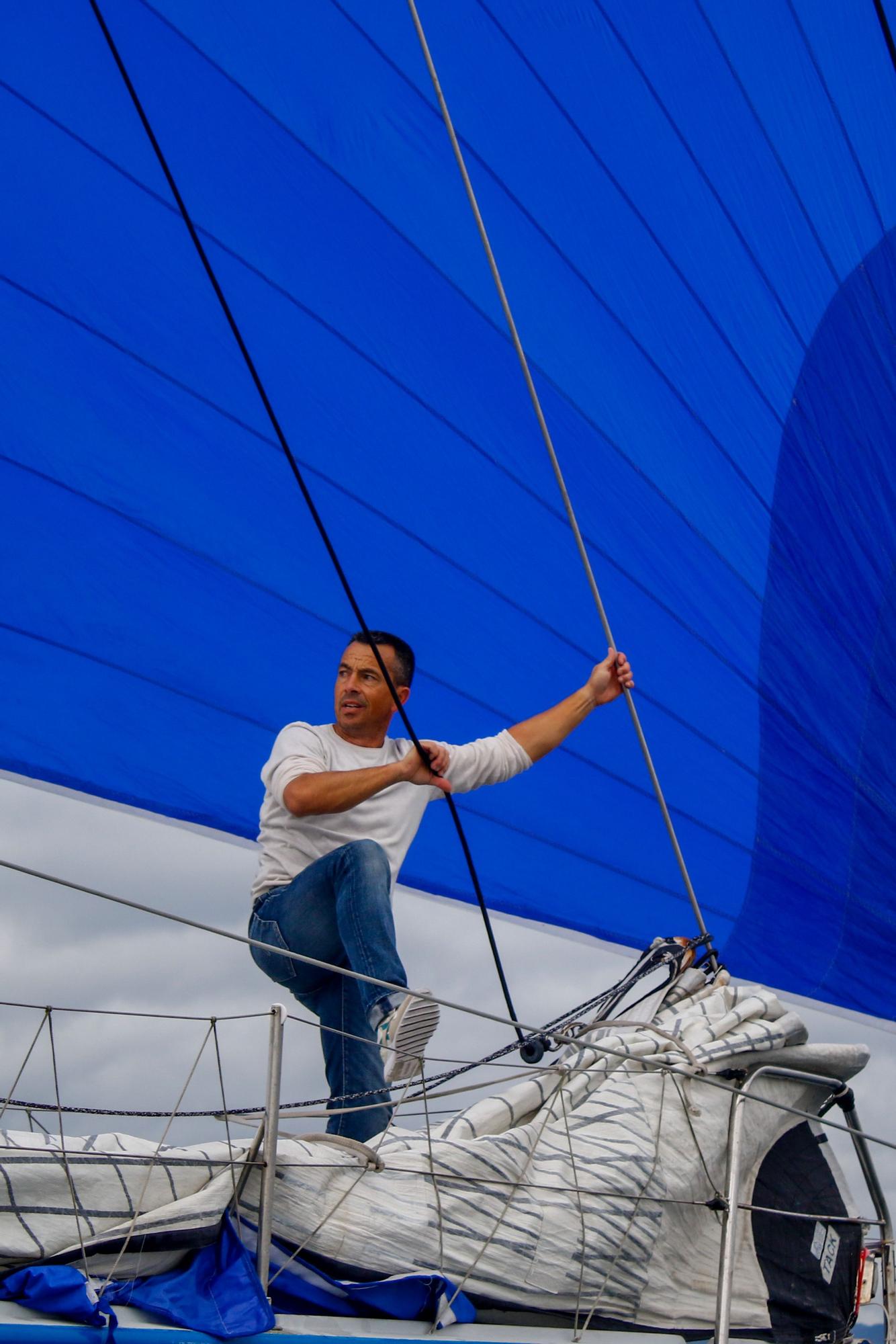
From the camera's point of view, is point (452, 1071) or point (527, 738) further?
point (527, 738)

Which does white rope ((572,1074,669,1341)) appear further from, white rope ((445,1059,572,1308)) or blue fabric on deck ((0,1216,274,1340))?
blue fabric on deck ((0,1216,274,1340))

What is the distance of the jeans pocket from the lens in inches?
88.0

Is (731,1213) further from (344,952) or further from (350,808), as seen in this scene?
(350,808)

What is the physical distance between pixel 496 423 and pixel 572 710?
2.43 ft

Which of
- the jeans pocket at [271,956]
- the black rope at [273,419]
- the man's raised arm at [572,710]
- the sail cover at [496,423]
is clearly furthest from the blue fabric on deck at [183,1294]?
the sail cover at [496,423]

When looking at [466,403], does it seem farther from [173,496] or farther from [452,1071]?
[452,1071]

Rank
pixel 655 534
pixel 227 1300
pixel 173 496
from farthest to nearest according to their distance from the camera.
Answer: pixel 655 534, pixel 173 496, pixel 227 1300

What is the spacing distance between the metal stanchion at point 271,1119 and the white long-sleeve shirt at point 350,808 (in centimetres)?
69

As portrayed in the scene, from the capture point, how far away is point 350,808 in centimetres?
226

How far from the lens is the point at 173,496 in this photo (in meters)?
2.76

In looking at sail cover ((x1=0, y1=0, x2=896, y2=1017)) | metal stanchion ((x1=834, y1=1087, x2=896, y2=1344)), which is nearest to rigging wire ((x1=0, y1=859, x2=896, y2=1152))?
metal stanchion ((x1=834, y1=1087, x2=896, y2=1344))

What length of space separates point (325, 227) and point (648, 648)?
3.75 ft

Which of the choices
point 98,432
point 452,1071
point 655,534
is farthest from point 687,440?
point 452,1071

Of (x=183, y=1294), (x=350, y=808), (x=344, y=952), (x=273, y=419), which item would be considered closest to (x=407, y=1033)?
(x=344, y=952)
